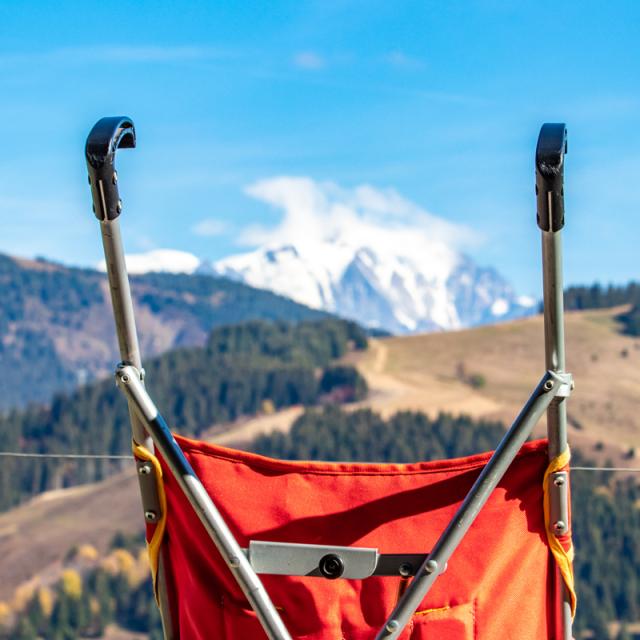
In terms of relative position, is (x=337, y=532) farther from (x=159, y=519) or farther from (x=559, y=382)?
(x=559, y=382)

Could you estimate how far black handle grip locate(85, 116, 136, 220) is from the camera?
219cm

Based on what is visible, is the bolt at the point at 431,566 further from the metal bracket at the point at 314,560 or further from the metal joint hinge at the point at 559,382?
the metal joint hinge at the point at 559,382

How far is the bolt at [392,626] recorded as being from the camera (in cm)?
218

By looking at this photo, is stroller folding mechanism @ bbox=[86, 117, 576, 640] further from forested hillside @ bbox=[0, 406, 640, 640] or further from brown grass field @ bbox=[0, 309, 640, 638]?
brown grass field @ bbox=[0, 309, 640, 638]

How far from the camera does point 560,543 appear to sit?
7.56ft

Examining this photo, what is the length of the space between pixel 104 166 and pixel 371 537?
0.84 metres

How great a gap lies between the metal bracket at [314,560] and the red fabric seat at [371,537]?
1.3 inches

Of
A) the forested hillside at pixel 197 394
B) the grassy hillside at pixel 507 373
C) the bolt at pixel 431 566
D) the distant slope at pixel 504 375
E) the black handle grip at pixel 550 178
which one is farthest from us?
the forested hillside at pixel 197 394

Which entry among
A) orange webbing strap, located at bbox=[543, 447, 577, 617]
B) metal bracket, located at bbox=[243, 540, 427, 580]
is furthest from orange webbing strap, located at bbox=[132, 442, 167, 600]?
orange webbing strap, located at bbox=[543, 447, 577, 617]

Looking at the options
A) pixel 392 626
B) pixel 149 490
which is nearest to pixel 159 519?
pixel 149 490

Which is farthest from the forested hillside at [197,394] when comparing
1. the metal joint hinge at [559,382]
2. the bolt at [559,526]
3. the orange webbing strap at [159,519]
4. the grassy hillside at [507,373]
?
the metal joint hinge at [559,382]

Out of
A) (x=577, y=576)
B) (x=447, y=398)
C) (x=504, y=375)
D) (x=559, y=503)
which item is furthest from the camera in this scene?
(x=504, y=375)

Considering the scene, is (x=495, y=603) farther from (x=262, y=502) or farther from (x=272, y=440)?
(x=272, y=440)

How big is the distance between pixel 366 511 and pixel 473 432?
102m
